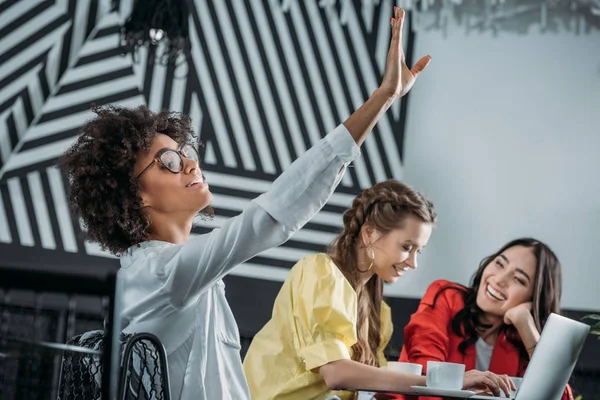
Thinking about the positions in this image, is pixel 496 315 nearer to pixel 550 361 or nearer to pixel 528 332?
pixel 528 332

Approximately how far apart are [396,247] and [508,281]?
2.19 ft

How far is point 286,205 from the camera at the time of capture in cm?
161

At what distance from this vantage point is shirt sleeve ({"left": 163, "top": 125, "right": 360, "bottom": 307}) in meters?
1.62

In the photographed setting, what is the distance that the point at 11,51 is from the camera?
5.39 meters

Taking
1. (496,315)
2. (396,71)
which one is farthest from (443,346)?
(396,71)

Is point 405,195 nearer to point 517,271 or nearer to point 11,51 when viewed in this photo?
point 517,271

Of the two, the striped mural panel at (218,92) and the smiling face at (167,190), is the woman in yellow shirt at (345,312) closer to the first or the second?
the smiling face at (167,190)

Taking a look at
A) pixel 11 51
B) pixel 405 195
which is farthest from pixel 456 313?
pixel 11 51

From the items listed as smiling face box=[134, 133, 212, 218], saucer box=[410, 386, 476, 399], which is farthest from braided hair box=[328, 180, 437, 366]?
smiling face box=[134, 133, 212, 218]

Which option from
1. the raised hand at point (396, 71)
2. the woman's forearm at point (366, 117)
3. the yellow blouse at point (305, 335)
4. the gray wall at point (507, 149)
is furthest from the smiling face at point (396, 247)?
the gray wall at point (507, 149)

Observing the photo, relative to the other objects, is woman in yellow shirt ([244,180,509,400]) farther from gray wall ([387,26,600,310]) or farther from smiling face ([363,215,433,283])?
gray wall ([387,26,600,310])

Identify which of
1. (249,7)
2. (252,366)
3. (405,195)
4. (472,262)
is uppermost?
(249,7)

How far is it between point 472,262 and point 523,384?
2507mm

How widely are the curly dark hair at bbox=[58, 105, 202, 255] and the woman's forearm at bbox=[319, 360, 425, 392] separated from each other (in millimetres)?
974
